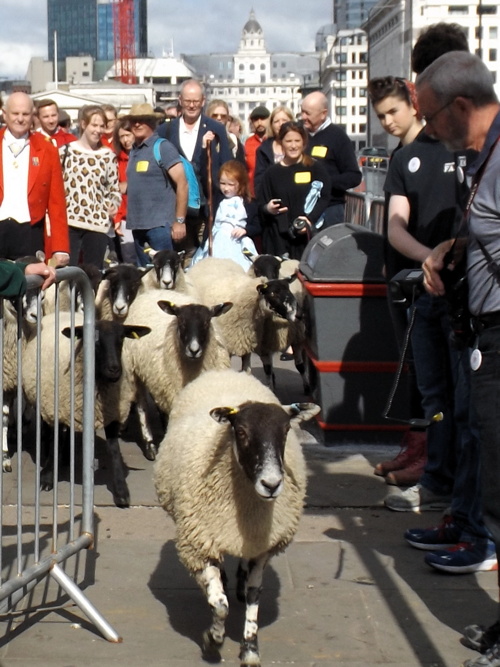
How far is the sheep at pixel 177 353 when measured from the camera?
278 inches

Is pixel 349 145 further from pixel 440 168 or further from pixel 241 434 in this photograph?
pixel 241 434

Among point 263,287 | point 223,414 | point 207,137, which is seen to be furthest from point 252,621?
point 207,137

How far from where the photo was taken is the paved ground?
160 inches

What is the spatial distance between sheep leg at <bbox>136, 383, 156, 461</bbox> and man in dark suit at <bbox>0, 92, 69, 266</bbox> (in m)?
1.16

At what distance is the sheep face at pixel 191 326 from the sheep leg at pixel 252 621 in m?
2.87

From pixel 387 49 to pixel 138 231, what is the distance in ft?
453

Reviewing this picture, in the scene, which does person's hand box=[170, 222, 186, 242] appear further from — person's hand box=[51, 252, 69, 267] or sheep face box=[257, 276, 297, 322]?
person's hand box=[51, 252, 69, 267]

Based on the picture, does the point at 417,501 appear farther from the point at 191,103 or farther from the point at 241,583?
the point at 191,103

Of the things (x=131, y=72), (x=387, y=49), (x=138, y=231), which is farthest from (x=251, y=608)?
(x=131, y=72)

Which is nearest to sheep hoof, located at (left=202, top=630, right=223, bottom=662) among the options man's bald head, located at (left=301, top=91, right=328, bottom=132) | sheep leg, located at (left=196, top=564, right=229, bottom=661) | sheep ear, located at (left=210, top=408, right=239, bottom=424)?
sheep leg, located at (left=196, top=564, right=229, bottom=661)

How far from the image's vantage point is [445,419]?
572 centimetres

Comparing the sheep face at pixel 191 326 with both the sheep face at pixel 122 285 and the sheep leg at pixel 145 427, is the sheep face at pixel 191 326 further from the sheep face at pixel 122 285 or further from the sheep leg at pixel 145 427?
the sheep face at pixel 122 285

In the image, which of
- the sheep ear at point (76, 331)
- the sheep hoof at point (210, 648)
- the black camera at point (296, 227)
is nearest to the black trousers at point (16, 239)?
the sheep ear at point (76, 331)

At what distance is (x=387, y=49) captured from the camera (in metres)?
142
